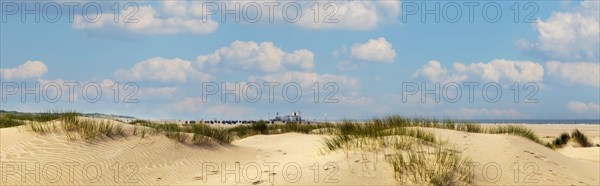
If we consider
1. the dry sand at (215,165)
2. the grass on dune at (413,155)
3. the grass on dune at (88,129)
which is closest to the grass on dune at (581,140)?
the dry sand at (215,165)

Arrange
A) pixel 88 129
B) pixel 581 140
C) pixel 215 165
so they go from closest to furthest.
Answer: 1. pixel 88 129
2. pixel 215 165
3. pixel 581 140

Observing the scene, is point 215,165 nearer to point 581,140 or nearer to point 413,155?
point 413,155

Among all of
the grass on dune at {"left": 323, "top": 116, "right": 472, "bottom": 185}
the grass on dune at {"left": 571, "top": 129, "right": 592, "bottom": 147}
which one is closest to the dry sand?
the grass on dune at {"left": 323, "top": 116, "right": 472, "bottom": 185}

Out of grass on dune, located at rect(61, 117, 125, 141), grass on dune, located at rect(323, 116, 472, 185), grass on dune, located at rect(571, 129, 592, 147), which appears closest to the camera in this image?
grass on dune, located at rect(323, 116, 472, 185)

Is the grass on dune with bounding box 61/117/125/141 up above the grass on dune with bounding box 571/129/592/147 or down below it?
above

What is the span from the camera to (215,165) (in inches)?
491

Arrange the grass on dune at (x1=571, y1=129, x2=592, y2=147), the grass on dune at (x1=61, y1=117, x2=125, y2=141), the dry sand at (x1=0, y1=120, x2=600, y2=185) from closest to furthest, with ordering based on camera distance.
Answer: the dry sand at (x1=0, y1=120, x2=600, y2=185) < the grass on dune at (x1=61, y1=117, x2=125, y2=141) < the grass on dune at (x1=571, y1=129, x2=592, y2=147)

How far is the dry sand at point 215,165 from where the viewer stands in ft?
27.7

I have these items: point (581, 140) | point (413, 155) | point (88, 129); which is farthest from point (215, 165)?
point (581, 140)

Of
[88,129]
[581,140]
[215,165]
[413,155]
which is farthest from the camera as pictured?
[581,140]

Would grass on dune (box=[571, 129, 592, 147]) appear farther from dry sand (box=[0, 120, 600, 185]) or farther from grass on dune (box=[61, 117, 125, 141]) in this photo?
grass on dune (box=[61, 117, 125, 141])

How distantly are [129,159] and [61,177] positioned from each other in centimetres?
151

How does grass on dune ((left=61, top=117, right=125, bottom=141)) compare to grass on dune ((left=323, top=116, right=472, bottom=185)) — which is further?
grass on dune ((left=61, top=117, right=125, bottom=141))

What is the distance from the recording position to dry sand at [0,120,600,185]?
8453 millimetres
